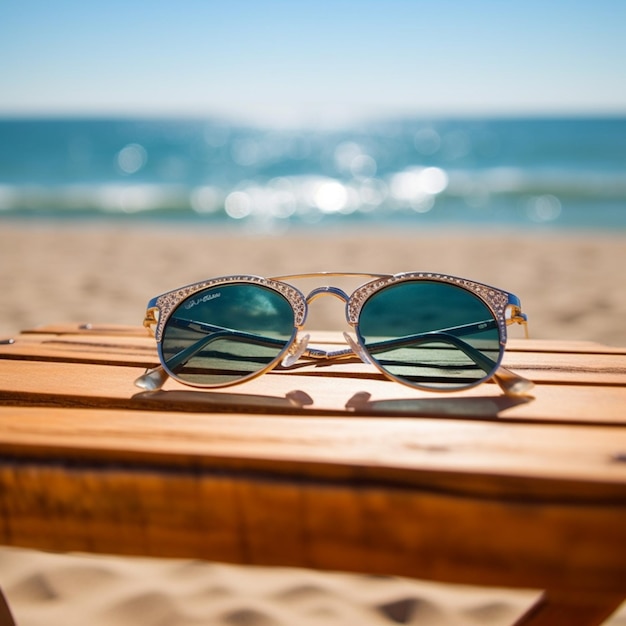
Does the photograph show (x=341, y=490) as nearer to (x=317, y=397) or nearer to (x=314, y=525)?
(x=314, y=525)

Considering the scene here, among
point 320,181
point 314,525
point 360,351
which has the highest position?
point 320,181

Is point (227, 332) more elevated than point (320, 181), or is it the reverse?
point (320, 181)

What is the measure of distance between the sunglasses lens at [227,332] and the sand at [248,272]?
612 millimetres

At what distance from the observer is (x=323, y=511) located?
0.60 metres

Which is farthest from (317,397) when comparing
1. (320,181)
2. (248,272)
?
(320,181)

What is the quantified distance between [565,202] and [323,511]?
41.5 feet

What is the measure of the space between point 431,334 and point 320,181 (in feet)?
54.9

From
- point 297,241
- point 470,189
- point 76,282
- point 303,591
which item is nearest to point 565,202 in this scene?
point 470,189

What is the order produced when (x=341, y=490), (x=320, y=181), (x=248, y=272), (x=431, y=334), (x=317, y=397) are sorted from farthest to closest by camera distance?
(x=320, y=181), (x=248, y=272), (x=431, y=334), (x=317, y=397), (x=341, y=490)

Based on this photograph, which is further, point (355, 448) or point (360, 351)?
point (360, 351)

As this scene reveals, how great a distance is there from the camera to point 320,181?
17.4 meters

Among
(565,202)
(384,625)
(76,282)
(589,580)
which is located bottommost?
(384,625)

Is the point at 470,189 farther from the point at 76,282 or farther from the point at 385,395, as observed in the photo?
the point at 385,395

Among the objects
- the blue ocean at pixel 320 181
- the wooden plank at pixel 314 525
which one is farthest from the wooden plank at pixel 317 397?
the blue ocean at pixel 320 181
